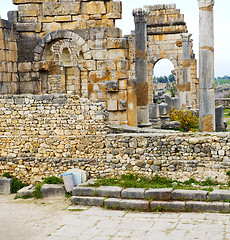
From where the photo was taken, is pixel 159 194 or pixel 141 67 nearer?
pixel 159 194

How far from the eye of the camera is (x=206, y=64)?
39.9 feet

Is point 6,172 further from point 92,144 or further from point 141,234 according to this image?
point 141,234

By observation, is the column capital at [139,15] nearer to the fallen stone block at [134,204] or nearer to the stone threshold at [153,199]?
the stone threshold at [153,199]

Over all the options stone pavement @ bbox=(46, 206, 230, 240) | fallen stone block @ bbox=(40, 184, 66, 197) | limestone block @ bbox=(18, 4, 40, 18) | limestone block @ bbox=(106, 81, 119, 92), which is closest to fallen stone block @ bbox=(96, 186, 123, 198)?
stone pavement @ bbox=(46, 206, 230, 240)

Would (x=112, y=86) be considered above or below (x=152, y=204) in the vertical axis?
above

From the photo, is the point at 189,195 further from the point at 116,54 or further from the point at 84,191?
the point at 116,54

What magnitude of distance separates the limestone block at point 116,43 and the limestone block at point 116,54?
0.11 metres

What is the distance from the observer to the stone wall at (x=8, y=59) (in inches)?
559

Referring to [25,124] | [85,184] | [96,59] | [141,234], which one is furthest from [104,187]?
[96,59]

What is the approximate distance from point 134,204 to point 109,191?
701mm

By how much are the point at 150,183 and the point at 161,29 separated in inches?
702

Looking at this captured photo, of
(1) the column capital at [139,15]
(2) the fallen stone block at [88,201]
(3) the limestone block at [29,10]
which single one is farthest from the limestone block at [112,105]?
(2) the fallen stone block at [88,201]

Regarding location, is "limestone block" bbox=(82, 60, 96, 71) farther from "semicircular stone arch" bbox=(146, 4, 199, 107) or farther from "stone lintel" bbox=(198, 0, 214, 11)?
"semicircular stone arch" bbox=(146, 4, 199, 107)

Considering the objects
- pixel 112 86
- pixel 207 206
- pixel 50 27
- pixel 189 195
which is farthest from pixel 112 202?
pixel 50 27
